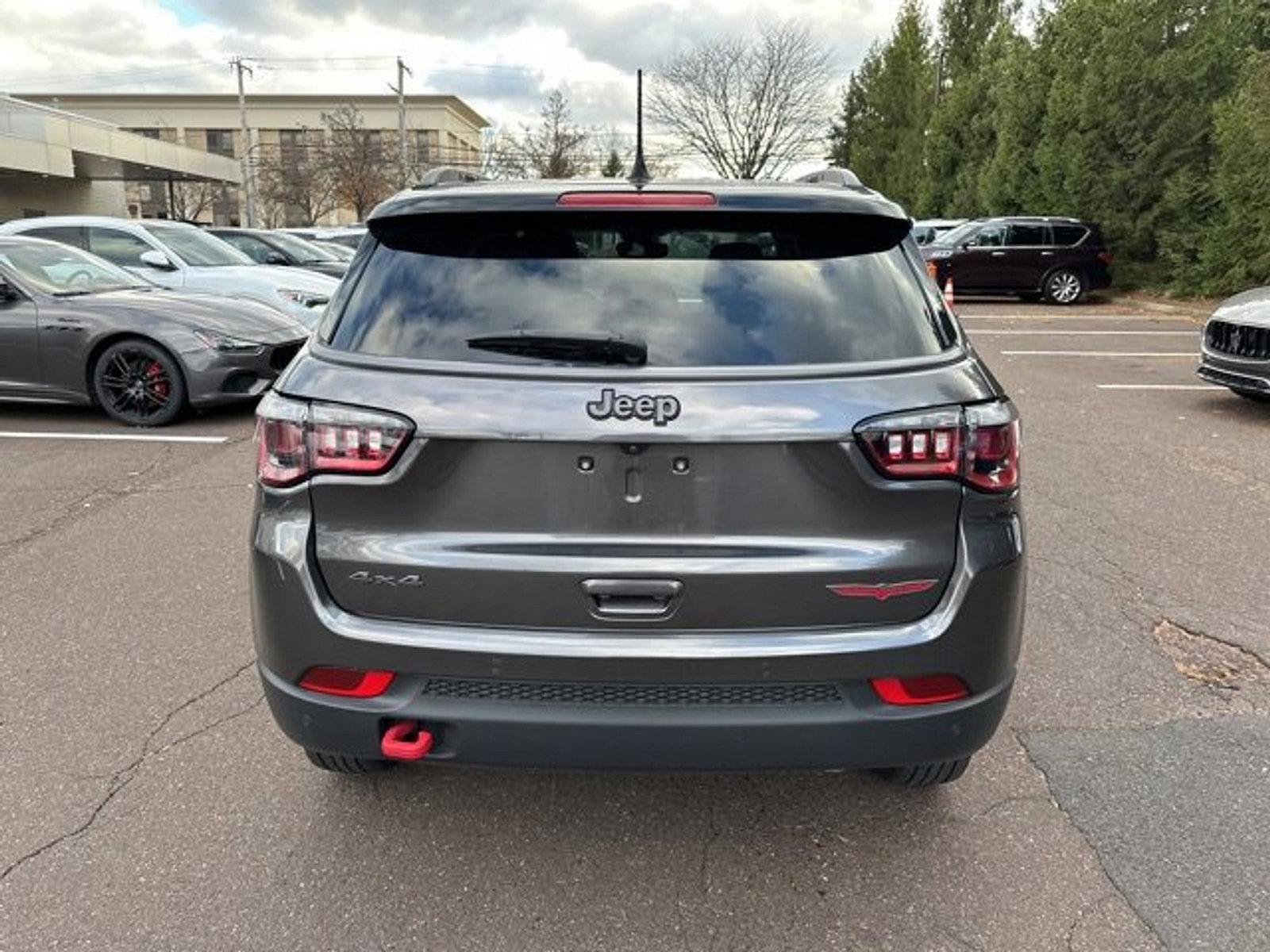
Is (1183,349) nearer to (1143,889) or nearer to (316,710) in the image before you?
(1143,889)

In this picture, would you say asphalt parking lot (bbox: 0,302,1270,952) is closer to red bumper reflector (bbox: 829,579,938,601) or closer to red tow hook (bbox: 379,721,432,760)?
red tow hook (bbox: 379,721,432,760)

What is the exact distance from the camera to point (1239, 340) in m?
7.75

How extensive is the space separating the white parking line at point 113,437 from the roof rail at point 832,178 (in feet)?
18.5

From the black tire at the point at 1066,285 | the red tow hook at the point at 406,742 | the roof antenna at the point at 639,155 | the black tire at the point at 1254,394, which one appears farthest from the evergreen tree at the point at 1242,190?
the red tow hook at the point at 406,742

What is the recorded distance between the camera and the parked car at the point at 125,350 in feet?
24.2

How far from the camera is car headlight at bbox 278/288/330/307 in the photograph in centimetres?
1055

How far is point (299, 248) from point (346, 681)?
562 inches

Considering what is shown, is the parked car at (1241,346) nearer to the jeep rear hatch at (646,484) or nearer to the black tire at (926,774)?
the black tire at (926,774)

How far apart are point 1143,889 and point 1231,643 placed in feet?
5.95

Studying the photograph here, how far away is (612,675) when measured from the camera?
80.7 inches

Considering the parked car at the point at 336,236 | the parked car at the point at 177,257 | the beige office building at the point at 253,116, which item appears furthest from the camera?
the beige office building at the point at 253,116

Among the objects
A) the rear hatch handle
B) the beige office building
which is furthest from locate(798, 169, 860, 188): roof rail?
the beige office building

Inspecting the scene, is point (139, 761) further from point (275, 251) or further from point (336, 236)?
point (336, 236)

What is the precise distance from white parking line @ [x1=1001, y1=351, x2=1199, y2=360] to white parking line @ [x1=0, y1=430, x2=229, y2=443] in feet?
31.4
